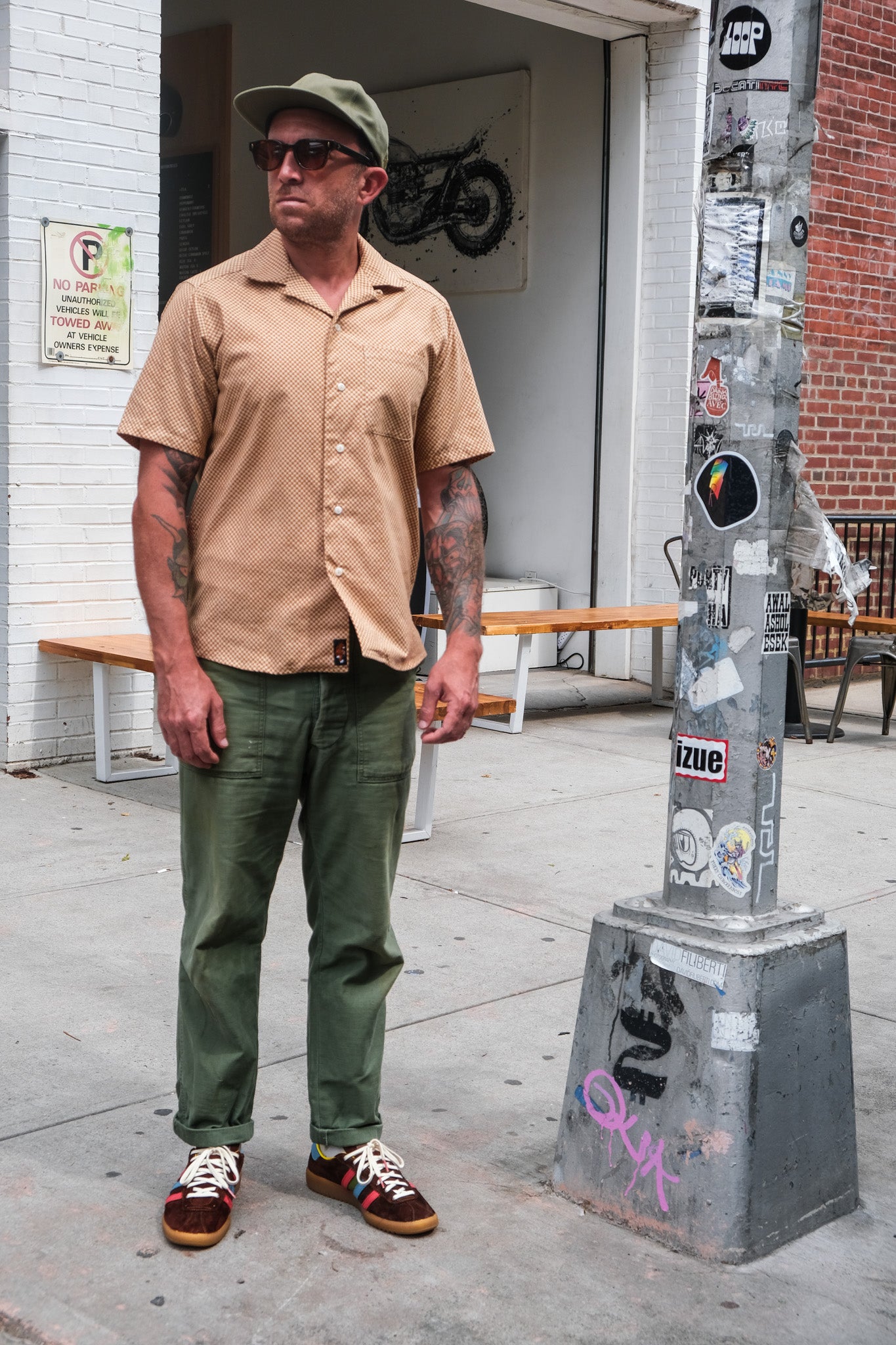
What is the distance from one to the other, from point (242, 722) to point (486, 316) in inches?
338

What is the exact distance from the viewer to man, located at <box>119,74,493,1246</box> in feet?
9.27

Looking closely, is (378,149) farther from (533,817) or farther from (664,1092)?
(533,817)

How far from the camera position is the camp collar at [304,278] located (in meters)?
2.88

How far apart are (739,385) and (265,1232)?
182 centimetres

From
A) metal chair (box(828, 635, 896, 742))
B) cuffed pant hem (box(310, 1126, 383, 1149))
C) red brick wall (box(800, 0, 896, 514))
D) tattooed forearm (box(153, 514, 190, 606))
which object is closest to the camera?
tattooed forearm (box(153, 514, 190, 606))

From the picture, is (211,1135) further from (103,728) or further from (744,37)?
(103,728)

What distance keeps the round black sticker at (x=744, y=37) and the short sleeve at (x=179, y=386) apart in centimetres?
109

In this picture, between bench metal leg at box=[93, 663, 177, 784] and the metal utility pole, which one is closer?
the metal utility pole

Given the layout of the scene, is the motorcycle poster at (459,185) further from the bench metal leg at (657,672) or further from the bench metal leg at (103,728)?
the bench metal leg at (103,728)

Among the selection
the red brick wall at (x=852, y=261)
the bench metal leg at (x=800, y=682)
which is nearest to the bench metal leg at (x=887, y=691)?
the bench metal leg at (x=800, y=682)

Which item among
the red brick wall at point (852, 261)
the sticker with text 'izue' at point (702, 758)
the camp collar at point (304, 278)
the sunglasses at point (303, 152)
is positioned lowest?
the sticker with text 'izue' at point (702, 758)

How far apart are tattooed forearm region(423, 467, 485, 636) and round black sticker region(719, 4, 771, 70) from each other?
2.99 feet

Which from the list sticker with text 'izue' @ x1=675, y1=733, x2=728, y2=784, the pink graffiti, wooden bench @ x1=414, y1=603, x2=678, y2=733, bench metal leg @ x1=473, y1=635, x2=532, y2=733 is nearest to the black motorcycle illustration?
wooden bench @ x1=414, y1=603, x2=678, y2=733

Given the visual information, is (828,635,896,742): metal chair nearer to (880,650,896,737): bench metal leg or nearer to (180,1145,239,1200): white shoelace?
(880,650,896,737): bench metal leg
